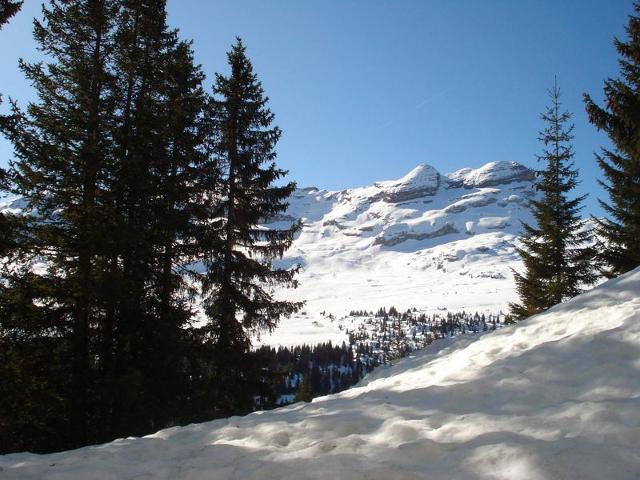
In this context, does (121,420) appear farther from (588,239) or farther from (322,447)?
(588,239)

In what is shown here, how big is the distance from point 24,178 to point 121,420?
6.23 metres

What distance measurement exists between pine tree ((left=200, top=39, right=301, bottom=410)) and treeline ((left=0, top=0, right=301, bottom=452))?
0.05 meters

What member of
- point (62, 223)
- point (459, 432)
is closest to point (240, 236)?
point (62, 223)

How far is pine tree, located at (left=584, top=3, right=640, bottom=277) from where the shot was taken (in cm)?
1054

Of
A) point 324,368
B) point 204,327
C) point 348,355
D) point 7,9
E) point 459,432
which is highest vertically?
point 7,9

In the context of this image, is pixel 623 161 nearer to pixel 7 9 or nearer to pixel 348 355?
pixel 7 9

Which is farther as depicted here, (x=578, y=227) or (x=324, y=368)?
(x=324, y=368)

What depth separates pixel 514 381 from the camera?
5.11 m

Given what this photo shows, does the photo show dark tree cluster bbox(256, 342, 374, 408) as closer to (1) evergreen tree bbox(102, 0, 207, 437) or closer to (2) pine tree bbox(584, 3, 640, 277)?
(2) pine tree bbox(584, 3, 640, 277)

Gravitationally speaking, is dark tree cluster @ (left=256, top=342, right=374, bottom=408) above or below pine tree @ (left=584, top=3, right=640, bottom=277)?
below

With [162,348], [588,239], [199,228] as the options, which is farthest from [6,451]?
[588,239]

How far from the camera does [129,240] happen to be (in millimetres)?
8953

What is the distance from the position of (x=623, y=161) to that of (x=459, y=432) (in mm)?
16364

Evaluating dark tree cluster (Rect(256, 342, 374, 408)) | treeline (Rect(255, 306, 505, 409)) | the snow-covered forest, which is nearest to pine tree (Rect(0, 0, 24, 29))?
the snow-covered forest
